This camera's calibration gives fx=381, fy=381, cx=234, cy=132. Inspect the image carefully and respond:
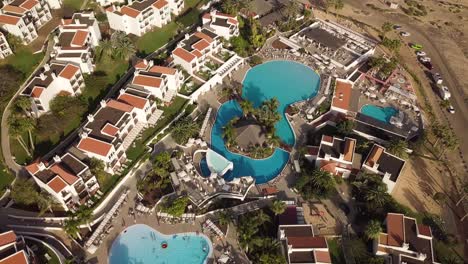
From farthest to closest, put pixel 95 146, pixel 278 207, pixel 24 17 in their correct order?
pixel 24 17 → pixel 95 146 → pixel 278 207

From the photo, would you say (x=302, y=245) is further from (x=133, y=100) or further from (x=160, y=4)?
(x=160, y=4)

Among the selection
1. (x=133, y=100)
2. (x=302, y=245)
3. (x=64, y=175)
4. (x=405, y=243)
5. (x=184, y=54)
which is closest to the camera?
(x=302, y=245)

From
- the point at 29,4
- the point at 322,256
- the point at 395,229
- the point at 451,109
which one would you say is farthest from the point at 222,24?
the point at 395,229

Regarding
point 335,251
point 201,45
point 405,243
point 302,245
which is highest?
point 201,45

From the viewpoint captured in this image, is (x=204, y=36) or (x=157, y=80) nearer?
(x=157, y=80)

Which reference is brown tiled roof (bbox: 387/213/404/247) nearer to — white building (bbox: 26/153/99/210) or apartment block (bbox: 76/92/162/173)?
apartment block (bbox: 76/92/162/173)

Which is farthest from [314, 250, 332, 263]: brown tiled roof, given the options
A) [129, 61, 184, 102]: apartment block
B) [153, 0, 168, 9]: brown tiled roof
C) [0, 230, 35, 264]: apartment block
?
[153, 0, 168, 9]: brown tiled roof

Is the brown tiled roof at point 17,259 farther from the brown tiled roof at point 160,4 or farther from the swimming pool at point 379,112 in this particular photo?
the swimming pool at point 379,112
